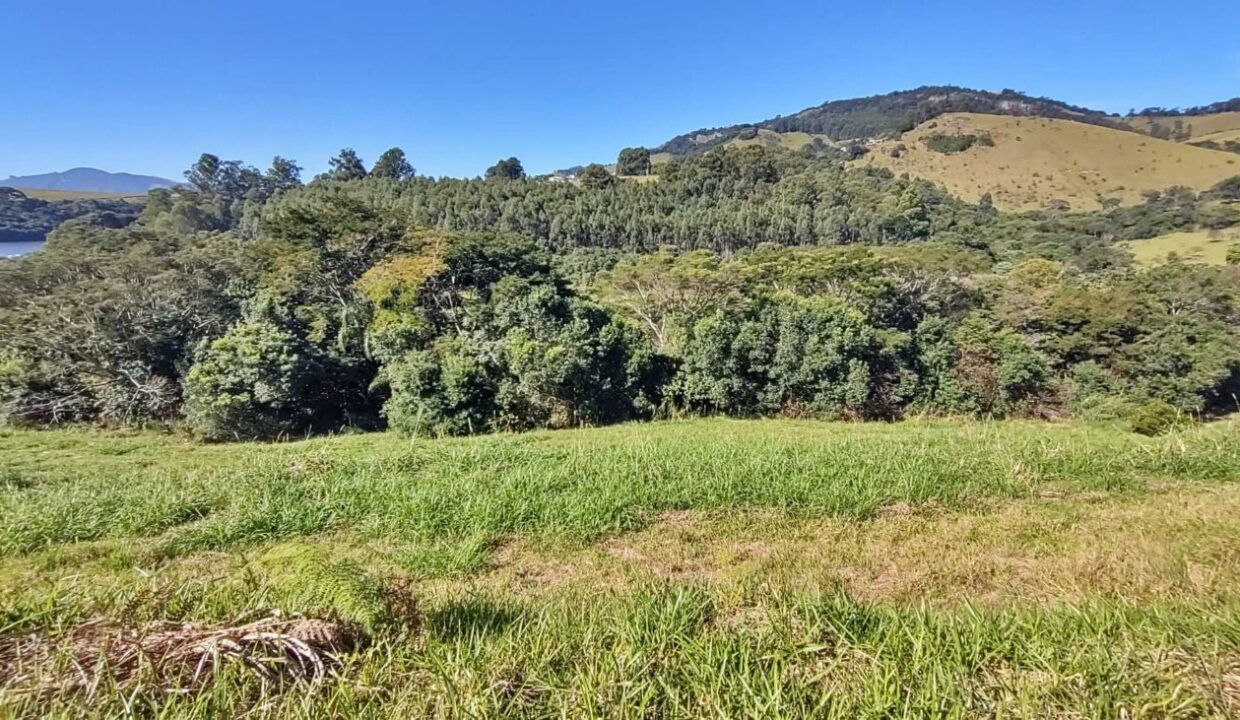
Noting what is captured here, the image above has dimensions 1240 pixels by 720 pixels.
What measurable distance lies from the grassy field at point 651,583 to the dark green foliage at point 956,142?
3751 inches

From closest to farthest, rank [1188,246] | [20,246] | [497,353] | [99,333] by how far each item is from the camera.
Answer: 1. [99,333]
2. [497,353]
3. [20,246]
4. [1188,246]

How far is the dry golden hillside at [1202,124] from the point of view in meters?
95.2

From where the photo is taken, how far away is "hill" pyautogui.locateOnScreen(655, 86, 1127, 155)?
120 metres

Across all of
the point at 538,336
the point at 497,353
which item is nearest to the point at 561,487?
the point at 497,353

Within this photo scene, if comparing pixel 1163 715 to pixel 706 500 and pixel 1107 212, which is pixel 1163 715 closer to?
pixel 706 500

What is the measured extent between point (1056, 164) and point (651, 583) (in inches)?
3875

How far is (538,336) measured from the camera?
17.2 metres

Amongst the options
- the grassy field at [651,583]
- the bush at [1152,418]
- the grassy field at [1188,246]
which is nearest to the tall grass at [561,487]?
the grassy field at [651,583]

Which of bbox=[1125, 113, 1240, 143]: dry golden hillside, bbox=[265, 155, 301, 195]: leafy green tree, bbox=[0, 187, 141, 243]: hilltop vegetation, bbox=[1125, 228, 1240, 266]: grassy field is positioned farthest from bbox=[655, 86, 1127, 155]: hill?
bbox=[0, 187, 141, 243]: hilltop vegetation

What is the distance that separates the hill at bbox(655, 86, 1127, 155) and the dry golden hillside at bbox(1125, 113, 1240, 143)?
422cm

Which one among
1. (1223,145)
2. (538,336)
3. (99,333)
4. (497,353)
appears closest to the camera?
(99,333)

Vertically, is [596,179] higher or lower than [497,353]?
higher

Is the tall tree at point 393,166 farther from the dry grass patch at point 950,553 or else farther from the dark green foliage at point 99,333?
the dry grass patch at point 950,553

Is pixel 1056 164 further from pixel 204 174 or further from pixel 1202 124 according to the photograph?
pixel 204 174
